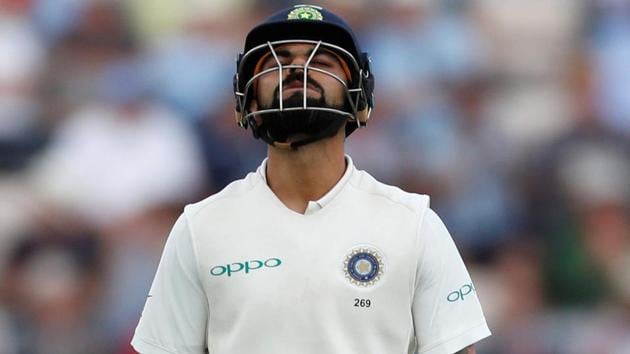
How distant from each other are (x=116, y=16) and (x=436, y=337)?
12.8ft

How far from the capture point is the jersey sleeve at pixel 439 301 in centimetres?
301

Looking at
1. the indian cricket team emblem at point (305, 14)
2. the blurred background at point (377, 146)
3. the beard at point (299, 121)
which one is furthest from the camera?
the blurred background at point (377, 146)

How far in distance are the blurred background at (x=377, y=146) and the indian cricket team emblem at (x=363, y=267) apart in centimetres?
271

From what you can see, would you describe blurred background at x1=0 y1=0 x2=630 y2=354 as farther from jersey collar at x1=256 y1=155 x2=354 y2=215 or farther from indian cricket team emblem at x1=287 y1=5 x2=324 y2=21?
indian cricket team emblem at x1=287 y1=5 x2=324 y2=21

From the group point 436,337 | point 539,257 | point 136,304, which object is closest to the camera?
point 436,337

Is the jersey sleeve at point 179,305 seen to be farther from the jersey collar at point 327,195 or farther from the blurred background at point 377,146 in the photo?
the blurred background at point 377,146

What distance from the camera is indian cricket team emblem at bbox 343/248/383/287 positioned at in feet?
9.71

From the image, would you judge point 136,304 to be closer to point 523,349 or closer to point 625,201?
point 523,349

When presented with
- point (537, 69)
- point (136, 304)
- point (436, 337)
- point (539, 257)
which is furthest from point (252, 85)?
point (537, 69)

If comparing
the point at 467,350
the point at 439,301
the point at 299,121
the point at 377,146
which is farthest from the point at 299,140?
the point at 377,146

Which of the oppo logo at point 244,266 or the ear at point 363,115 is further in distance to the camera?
the ear at point 363,115

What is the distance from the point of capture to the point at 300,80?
294 cm

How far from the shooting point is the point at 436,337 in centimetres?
302

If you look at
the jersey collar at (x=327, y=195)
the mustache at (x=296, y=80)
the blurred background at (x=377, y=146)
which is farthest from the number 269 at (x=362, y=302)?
the blurred background at (x=377, y=146)
